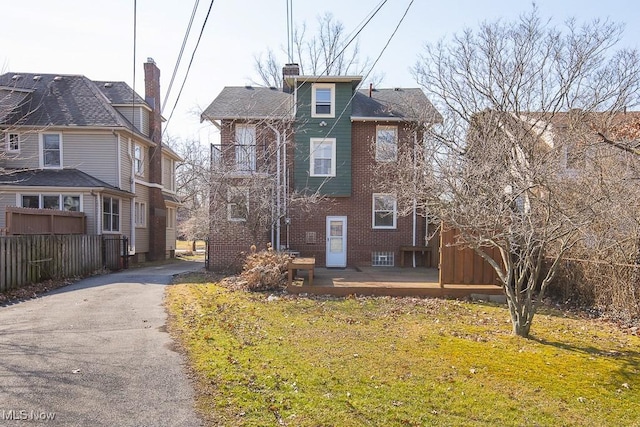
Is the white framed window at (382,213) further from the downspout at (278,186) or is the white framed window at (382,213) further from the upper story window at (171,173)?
the upper story window at (171,173)

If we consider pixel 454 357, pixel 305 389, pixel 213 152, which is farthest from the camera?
pixel 213 152

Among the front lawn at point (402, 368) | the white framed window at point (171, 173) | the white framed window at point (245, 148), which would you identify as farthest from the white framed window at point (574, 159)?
the white framed window at point (171, 173)

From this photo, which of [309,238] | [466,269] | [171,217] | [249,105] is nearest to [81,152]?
[249,105]

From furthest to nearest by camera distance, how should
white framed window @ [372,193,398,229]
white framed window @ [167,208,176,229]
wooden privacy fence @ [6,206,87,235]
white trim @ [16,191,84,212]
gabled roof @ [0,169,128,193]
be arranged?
white framed window @ [167,208,176,229] < white trim @ [16,191,84,212] < gabled roof @ [0,169,128,193] < white framed window @ [372,193,398,229] < wooden privacy fence @ [6,206,87,235]

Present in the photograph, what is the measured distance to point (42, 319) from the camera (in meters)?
7.81

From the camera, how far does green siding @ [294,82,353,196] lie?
16484mm

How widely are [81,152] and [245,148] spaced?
8.21 m

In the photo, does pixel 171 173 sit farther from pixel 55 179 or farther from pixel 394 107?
pixel 394 107

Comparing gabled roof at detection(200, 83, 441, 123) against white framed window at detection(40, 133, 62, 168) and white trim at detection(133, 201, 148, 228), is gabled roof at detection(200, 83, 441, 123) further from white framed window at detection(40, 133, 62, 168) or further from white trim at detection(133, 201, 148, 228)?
white trim at detection(133, 201, 148, 228)

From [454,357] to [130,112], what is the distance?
20438 millimetres

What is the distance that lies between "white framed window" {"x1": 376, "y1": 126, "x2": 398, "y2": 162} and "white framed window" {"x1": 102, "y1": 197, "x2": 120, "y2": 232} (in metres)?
11.5

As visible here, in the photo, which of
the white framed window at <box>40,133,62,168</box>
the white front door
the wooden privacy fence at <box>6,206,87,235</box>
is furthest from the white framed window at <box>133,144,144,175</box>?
the white front door

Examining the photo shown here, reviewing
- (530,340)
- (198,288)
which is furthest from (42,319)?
(530,340)

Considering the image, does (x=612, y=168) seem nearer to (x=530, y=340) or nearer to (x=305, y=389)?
(x=530, y=340)
